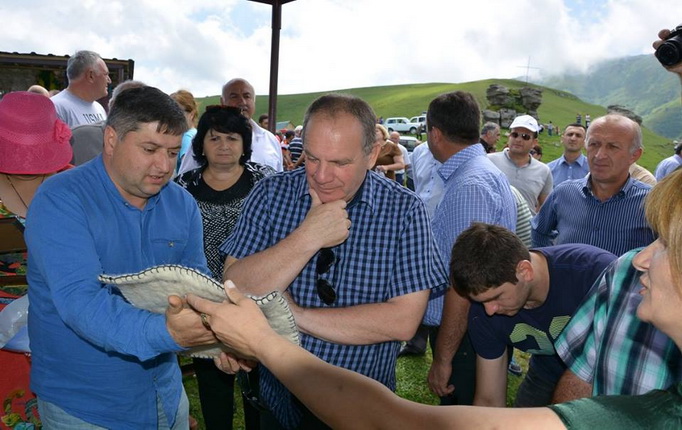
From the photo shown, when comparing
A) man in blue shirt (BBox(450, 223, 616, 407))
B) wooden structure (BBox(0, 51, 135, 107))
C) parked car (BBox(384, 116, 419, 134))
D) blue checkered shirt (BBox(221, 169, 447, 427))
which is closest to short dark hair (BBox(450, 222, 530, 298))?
man in blue shirt (BBox(450, 223, 616, 407))

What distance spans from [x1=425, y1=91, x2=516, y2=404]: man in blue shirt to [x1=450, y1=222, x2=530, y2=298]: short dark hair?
0.53 metres

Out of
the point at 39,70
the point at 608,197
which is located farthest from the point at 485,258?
the point at 39,70

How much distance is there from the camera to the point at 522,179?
23.7ft

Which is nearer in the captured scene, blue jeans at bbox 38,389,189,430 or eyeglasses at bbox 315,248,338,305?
blue jeans at bbox 38,389,189,430

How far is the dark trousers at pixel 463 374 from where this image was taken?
11.4 feet

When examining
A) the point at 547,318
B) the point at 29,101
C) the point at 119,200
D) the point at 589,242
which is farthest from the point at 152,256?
the point at 589,242

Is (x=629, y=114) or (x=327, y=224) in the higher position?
(x=629, y=114)

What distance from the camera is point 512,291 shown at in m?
2.67

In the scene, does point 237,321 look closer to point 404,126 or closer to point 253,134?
point 253,134

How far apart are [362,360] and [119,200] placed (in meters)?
1.16

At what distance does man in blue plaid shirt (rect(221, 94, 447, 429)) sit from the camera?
2.13 m

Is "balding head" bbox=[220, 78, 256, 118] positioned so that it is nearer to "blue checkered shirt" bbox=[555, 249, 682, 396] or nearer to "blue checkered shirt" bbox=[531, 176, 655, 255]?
"blue checkered shirt" bbox=[531, 176, 655, 255]

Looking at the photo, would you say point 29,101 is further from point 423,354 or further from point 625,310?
point 423,354

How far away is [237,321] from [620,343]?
1.25 m
